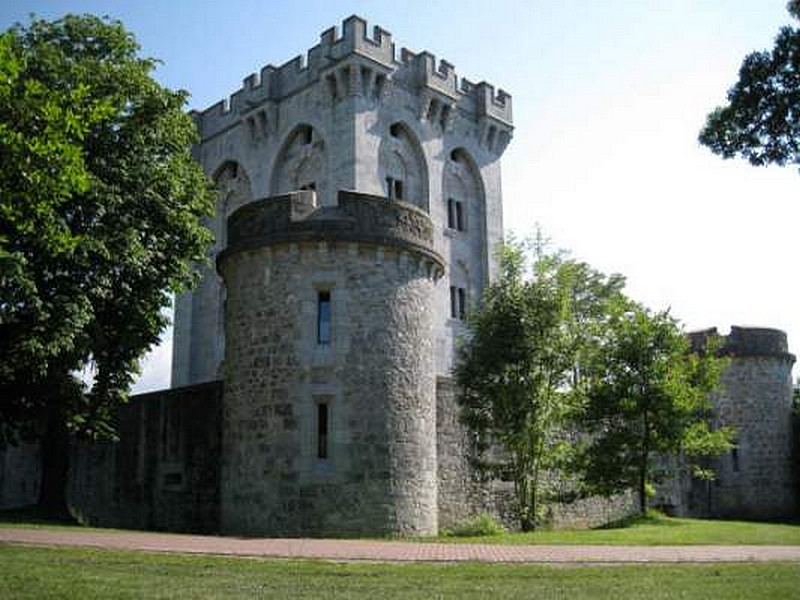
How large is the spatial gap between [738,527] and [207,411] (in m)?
12.9

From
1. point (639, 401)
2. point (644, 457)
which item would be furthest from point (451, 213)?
point (644, 457)

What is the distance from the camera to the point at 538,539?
16.7 m

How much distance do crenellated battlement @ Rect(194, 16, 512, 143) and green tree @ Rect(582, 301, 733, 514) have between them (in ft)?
56.0

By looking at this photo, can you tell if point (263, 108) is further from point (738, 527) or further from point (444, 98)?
point (738, 527)

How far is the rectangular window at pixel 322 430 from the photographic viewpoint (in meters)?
17.2

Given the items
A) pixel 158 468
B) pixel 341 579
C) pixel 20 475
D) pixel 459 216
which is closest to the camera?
pixel 341 579

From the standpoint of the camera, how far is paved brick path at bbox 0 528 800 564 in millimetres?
12586

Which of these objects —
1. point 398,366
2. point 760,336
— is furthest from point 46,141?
point 760,336

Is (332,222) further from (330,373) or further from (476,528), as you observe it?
(476,528)

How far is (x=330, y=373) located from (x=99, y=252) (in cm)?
545

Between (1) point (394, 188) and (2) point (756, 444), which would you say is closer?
(2) point (756, 444)

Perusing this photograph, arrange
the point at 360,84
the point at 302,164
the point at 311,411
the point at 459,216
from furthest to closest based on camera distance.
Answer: the point at 459,216 < the point at 302,164 < the point at 360,84 < the point at 311,411

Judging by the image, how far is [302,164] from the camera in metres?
40.0

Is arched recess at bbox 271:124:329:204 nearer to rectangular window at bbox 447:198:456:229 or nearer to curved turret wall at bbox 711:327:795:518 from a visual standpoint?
rectangular window at bbox 447:198:456:229
